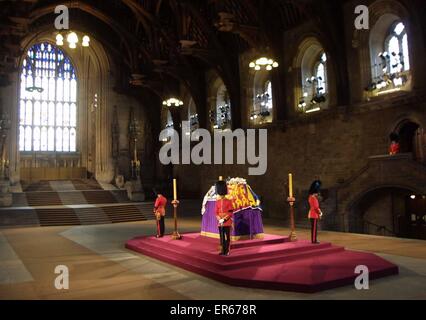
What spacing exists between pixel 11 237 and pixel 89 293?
872cm

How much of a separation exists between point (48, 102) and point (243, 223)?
2685cm

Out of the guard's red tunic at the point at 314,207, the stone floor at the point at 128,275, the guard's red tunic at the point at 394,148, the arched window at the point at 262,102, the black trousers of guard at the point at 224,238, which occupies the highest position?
the arched window at the point at 262,102

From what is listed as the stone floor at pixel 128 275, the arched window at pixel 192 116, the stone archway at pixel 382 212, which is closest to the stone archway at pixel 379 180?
the stone archway at pixel 382 212

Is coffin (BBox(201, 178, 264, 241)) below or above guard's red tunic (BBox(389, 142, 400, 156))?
below

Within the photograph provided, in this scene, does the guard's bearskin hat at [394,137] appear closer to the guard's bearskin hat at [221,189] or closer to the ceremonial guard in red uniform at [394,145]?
the ceremonial guard in red uniform at [394,145]

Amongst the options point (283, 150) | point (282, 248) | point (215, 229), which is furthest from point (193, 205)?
point (282, 248)

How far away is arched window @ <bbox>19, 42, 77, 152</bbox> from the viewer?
30500 millimetres

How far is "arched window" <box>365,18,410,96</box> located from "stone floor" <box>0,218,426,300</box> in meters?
5.67

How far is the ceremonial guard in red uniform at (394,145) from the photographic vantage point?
12.7m

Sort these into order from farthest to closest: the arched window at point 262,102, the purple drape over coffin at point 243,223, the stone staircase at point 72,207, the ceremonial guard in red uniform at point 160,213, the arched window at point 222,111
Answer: the arched window at point 222,111 < the arched window at point 262,102 < the stone staircase at point 72,207 < the ceremonial guard in red uniform at point 160,213 < the purple drape over coffin at point 243,223

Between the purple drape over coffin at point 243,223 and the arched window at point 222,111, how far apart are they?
1321cm

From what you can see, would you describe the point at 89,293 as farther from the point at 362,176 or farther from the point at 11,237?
the point at 362,176

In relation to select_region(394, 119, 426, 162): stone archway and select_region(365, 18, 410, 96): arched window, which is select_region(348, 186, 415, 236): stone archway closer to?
select_region(394, 119, 426, 162): stone archway

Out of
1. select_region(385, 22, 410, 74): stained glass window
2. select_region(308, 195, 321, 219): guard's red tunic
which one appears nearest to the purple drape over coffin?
select_region(308, 195, 321, 219): guard's red tunic
